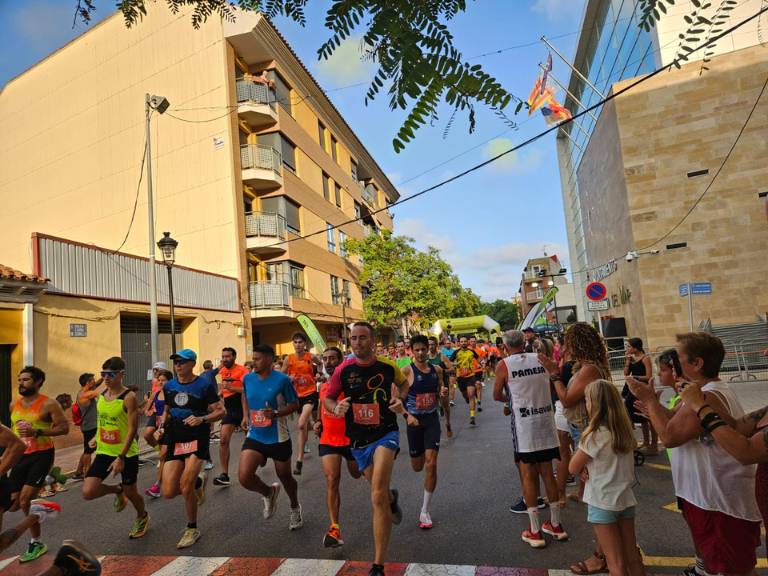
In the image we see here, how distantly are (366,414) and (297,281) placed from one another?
19.5 metres

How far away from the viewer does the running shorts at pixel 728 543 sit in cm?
263

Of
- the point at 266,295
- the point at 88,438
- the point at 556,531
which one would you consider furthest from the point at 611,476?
the point at 266,295

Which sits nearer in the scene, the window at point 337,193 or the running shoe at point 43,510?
the running shoe at point 43,510

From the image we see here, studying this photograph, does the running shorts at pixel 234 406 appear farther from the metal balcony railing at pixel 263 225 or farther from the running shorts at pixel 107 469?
the metal balcony railing at pixel 263 225

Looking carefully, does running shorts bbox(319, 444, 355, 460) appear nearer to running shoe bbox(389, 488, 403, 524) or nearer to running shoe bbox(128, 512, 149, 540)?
running shoe bbox(389, 488, 403, 524)

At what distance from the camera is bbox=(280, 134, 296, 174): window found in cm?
2298

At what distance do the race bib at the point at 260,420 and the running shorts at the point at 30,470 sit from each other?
2.23 meters

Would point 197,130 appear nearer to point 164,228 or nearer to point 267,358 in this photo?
point 164,228

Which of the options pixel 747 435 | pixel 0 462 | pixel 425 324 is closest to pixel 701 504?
pixel 747 435

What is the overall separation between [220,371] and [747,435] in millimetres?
7756

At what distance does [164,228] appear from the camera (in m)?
21.5

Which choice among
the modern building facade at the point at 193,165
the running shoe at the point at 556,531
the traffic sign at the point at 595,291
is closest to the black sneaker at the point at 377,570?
the running shoe at the point at 556,531

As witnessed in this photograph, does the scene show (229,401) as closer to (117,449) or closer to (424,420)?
(117,449)

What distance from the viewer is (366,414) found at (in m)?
4.23
